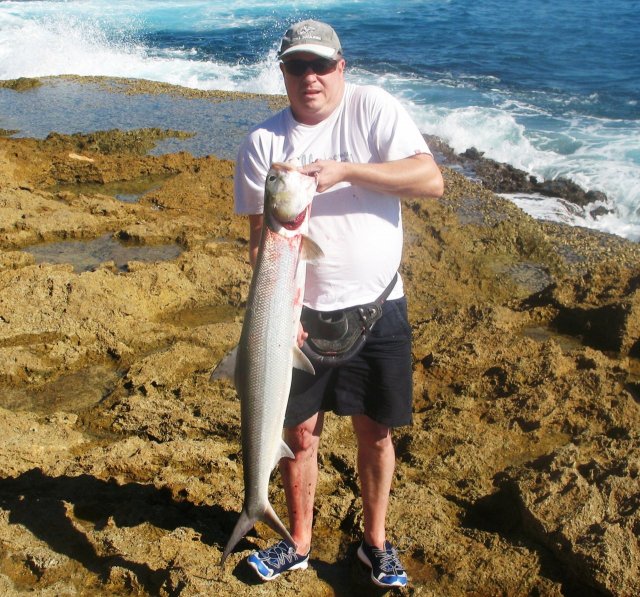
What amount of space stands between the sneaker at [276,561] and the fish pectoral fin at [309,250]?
4.82ft

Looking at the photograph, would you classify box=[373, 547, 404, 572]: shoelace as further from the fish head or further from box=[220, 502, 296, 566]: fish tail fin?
the fish head

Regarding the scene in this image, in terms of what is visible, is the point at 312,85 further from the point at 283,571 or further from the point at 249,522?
the point at 283,571

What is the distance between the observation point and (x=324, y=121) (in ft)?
9.49

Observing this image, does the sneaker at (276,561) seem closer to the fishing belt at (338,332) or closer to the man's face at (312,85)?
the fishing belt at (338,332)

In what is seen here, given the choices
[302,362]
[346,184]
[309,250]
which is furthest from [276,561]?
[346,184]

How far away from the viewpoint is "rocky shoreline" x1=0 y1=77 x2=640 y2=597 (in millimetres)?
3383

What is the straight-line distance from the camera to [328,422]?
15.0 ft

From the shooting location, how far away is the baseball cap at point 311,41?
2742 millimetres

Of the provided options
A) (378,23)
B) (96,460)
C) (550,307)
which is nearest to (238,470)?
(96,460)

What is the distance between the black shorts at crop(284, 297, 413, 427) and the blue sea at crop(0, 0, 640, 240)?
830 centimetres

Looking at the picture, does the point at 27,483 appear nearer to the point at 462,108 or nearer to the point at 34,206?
the point at 34,206


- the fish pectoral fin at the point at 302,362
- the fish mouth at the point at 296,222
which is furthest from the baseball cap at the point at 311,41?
the fish pectoral fin at the point at 302,362

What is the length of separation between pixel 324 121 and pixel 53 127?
11.2 m

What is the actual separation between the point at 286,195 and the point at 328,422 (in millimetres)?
2422
